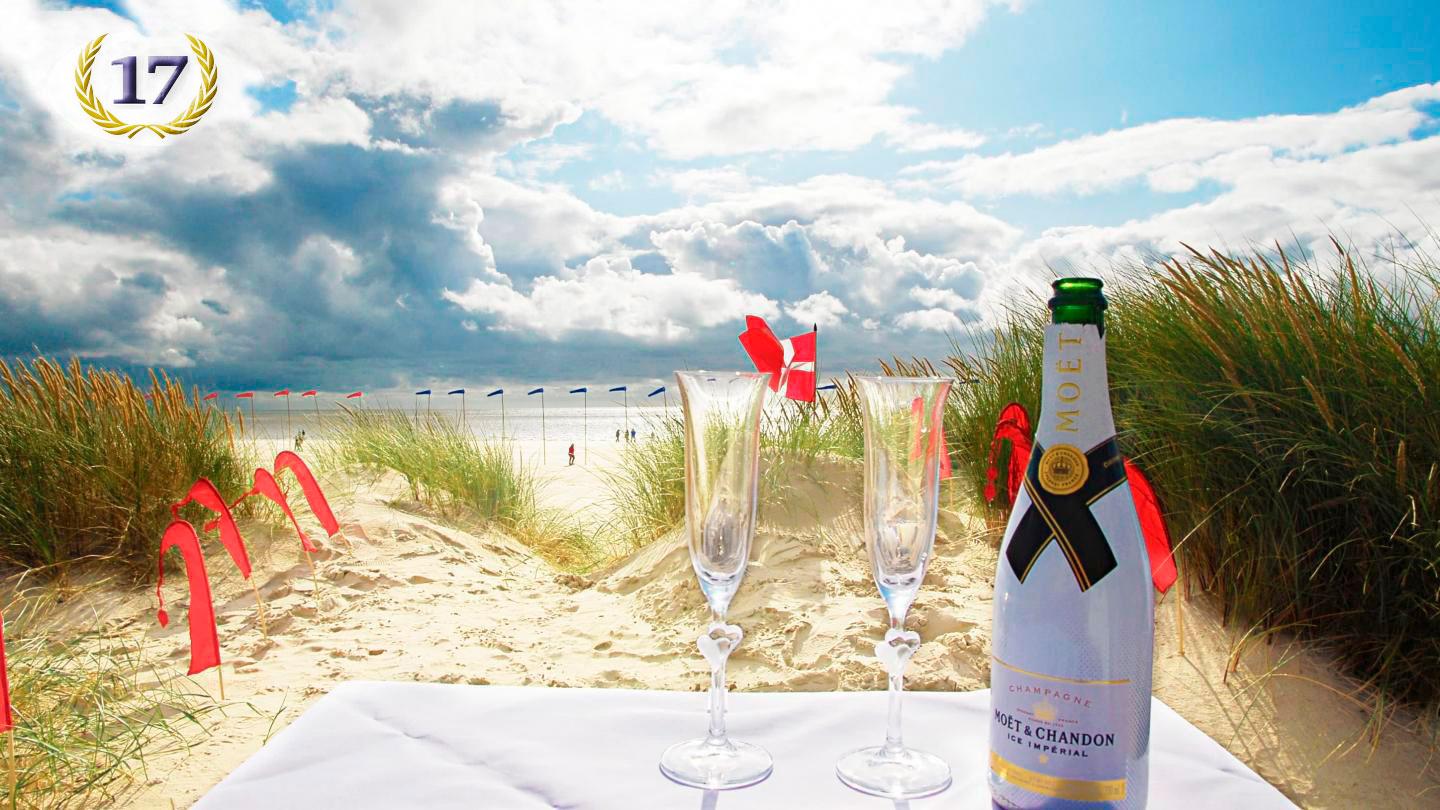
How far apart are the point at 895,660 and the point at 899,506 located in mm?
189

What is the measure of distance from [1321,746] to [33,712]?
14.9 ft

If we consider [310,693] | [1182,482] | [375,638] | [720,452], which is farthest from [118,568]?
[1182,482]

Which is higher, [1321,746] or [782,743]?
[782,743]

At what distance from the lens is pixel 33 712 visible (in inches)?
118

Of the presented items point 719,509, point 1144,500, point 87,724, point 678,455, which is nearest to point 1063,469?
point 719,509

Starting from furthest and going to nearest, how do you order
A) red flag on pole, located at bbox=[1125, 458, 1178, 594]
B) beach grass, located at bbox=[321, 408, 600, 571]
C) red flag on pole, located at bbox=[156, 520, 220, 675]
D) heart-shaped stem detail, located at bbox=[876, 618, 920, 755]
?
beach grass, located at bbox=[321, 408, 600, 571], red flag on pole, located at bbox=[156, 520, 220, 675], red flag on pole, located at bbox=[1125, 458, 1178, 594], heart-shaped stem detail, located at bbox=[876, 618, 920, 755]

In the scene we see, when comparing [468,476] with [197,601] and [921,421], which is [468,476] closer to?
[197,601]

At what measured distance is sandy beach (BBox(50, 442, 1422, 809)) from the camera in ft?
10.0

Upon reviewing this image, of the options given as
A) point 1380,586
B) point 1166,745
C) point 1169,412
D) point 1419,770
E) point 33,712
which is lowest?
point 1419,770

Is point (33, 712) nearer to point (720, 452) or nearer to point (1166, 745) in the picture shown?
point (720, 452)

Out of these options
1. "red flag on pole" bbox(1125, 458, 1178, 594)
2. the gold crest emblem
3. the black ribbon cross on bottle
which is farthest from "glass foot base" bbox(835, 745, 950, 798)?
"red flag on pole" bbox(1125, 458, 1178, 594)

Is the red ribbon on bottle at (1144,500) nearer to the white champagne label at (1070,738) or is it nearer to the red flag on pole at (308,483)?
the white champagne label at (1070,738)

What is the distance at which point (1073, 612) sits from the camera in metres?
0.97

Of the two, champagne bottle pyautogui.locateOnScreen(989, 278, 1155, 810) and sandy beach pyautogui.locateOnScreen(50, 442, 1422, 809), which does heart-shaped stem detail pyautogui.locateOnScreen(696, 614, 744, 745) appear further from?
sandy beach pyautogui.locateOnScreen(50, 442, 1422, 809)
